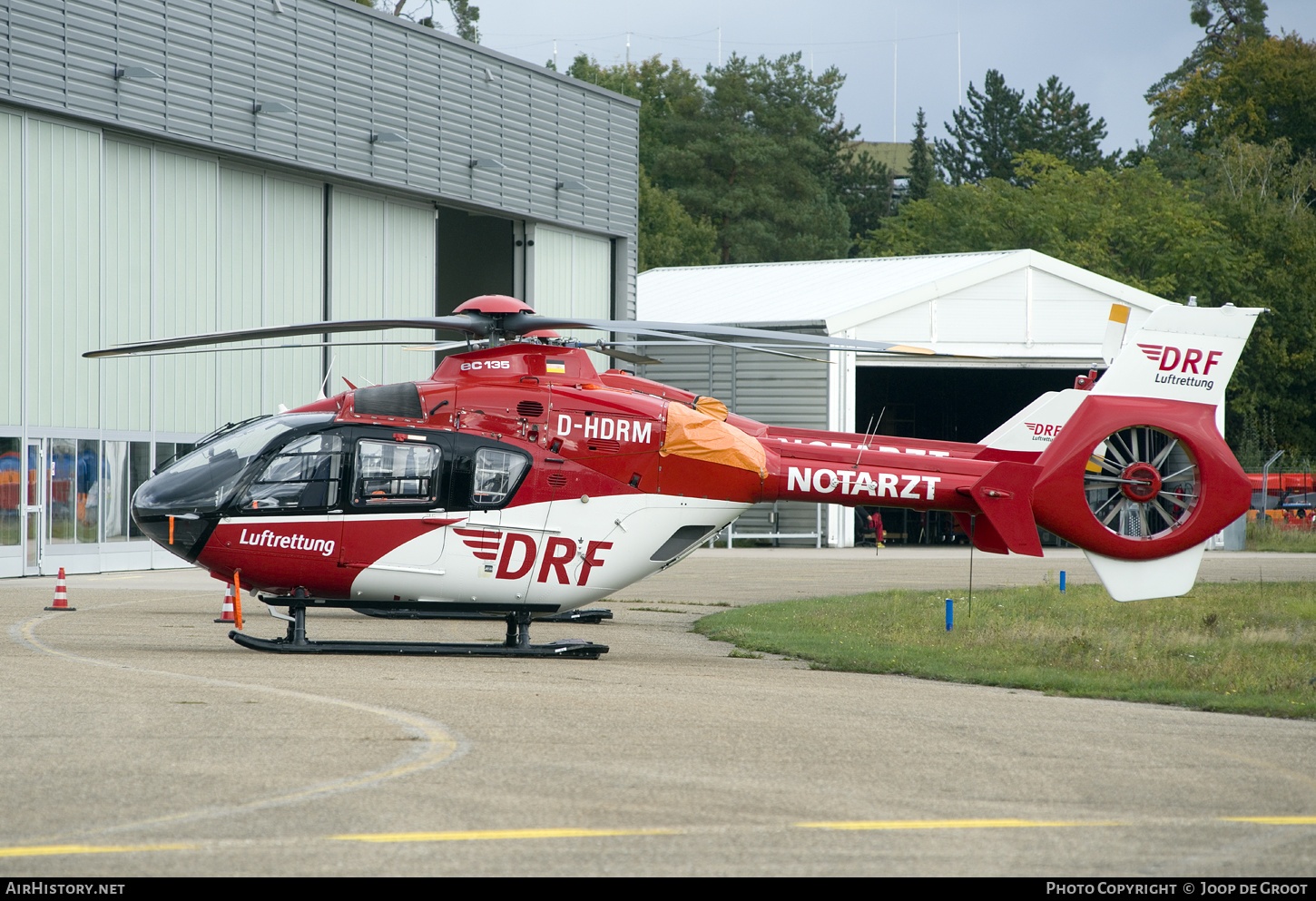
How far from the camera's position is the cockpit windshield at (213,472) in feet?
44.8

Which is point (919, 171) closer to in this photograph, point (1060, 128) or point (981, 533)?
point (1060, 128)

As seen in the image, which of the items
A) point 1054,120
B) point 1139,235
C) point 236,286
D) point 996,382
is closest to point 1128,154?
point 1054,120

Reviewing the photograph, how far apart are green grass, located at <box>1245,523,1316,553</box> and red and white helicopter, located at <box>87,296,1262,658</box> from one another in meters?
28.5

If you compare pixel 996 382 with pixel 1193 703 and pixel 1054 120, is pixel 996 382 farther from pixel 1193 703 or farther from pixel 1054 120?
pixel 1054 120

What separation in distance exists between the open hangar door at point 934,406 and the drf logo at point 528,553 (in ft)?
104

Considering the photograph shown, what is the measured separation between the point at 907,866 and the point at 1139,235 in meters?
63.7

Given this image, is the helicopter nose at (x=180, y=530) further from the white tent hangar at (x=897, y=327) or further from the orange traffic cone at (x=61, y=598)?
the white tent hangar at (x=897, y=327)

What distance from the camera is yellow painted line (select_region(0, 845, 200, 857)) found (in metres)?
5.94

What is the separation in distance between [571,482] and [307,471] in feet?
8.86

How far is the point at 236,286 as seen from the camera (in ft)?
97.0

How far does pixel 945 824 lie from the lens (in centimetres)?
682

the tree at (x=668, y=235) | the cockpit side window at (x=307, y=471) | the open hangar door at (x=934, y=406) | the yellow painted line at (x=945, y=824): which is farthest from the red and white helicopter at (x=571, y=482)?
the tree at (x=668, y=235)

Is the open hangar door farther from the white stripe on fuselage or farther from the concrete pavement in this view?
the concrete pavement

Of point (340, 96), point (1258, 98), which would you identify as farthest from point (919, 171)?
point (340, 96)
